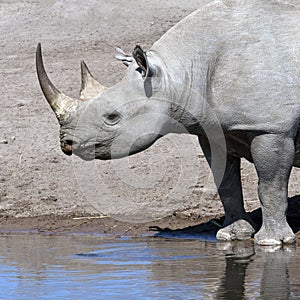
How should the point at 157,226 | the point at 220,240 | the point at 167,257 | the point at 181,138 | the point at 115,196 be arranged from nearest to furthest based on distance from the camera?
the point at 167,257 → the point at 220,240 → the point at 157,226 → the point at 115,196 → the point at 181,138

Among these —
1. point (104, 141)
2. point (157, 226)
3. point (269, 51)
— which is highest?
point (269, 51)

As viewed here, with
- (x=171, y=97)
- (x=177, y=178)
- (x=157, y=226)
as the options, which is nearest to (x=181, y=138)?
(x=177, y=178)

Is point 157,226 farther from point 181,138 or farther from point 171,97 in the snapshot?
point 181,138

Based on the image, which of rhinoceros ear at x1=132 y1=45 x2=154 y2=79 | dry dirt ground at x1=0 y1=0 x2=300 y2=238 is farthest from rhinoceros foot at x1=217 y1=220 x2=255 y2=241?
rhinoceros ear at x1=132 y1=45 x2=154 y2=79

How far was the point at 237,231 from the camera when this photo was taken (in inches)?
423

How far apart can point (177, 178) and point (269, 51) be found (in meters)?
3.18

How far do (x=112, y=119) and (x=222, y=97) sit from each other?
3.00ft

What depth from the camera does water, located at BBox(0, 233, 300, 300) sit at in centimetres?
813

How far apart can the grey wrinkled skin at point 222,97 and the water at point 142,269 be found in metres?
0.74

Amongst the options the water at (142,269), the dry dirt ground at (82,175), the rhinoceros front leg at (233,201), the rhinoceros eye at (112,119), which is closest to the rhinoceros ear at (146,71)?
the rhinoceros eye at (112,119)

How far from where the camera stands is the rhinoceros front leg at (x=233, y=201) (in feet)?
35.3

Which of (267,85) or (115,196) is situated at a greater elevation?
(267,85)

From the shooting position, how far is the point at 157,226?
1142 cm

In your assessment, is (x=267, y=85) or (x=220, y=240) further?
(x=220, y=240)
